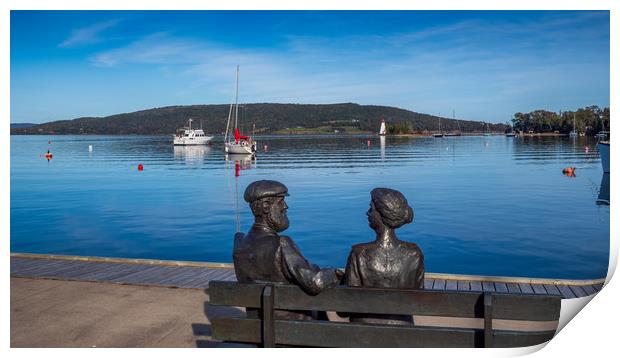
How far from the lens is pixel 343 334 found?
13.1 feet

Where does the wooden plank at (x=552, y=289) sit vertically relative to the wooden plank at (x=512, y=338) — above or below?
below

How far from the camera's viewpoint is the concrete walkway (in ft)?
19.3

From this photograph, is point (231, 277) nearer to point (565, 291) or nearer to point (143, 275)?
point (143, 275)

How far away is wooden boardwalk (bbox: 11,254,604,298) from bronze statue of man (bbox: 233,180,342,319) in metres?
3.29

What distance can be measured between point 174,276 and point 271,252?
4546 mm

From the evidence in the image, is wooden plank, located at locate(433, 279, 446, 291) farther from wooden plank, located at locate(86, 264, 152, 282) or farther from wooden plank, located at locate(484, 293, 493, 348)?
wooden plank, located at locate(86, 264, 152, 282)

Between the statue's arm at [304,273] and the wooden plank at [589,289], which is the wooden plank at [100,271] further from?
the wooden plank at [589,289]

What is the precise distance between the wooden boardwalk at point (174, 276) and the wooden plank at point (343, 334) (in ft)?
10.6

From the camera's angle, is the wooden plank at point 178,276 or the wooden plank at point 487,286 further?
the wooden plank at point 178,276

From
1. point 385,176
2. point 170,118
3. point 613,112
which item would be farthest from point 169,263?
point 170,118

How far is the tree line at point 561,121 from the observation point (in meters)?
131

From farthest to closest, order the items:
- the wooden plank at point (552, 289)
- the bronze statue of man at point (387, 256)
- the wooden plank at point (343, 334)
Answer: the wooden plank at point (552, 289) < the bronze statue of man at point (387, 256) < the wooden plank at point (343, 334)

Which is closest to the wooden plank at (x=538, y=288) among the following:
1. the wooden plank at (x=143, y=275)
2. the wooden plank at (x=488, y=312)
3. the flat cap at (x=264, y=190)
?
the wooden plank at (x=488, y=312)

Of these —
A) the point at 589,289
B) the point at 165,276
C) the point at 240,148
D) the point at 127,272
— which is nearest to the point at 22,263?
the point at 127,272
